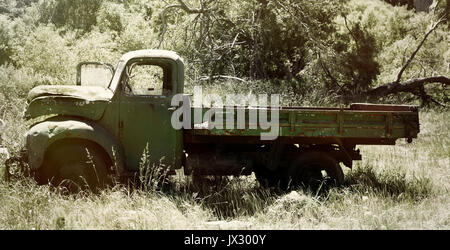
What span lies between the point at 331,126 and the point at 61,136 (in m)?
3.36

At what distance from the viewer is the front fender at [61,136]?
17.7 ft

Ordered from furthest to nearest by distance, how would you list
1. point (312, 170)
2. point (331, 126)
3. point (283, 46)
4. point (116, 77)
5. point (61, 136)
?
1. point (283, 46)
2. point (312, 170)
3. point (331, 126)
4. point (116, 77)
5. point (61, 136)

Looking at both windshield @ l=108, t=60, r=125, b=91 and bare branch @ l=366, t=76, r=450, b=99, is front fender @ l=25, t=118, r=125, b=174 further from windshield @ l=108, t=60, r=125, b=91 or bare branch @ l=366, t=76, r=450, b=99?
bare branch @ l=366, t=76, r=450, b=99

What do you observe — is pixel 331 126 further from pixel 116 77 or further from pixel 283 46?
pixel 283 46

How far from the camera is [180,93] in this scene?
5.89 metres

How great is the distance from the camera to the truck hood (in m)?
5.61

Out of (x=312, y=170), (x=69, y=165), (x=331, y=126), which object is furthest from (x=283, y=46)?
(x=69, y=165)

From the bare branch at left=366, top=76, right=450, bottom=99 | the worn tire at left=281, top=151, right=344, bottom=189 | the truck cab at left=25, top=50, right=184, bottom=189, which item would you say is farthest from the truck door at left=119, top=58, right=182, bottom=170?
the bare branch at left=366, top=76, right=450, bottom=99

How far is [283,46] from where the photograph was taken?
1513 cm

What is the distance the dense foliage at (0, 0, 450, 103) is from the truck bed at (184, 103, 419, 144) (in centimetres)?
699

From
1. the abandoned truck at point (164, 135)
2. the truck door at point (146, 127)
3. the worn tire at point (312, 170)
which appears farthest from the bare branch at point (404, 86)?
the truck door at point (146, 127)

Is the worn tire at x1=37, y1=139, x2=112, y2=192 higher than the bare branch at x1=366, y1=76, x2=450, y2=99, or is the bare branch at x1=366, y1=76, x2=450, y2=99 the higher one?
the bare branch at x1=366, y1=76, x2=450, y2=99

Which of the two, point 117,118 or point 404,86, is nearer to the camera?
point 117,118

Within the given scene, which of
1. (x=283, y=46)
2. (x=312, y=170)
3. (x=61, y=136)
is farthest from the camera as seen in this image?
(x=283, y=46)
